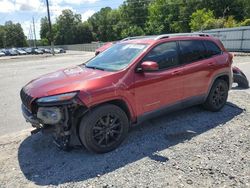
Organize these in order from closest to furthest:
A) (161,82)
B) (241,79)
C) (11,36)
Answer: (161,82) < (241,79) < (11,36)

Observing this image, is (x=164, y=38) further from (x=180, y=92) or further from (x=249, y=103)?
(x=249, y=103)

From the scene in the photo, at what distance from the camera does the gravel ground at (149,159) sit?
11.5ft

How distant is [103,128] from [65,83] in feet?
2.90

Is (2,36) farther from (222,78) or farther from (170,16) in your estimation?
(222,78)

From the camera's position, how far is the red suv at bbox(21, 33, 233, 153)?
3.92 metres

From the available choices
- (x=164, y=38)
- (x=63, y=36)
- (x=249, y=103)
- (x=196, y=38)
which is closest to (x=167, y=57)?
(x=164, y=38)

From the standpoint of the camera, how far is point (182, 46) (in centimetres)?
520

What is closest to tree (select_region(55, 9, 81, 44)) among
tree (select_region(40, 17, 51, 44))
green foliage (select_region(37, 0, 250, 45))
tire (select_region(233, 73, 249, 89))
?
green foliage (select_region(37, 0, 250, 45))

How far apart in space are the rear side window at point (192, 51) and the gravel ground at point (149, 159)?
1231 millimetres

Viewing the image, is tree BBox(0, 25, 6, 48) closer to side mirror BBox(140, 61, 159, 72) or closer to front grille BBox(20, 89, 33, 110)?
front grille BBox(20, 89, 33, 110)

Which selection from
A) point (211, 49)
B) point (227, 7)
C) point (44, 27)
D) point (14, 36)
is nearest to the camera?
point (211, 49)

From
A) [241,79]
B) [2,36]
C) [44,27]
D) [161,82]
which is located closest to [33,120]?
[161,82]

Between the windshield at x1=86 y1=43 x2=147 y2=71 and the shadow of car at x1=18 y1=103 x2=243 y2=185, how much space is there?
50.1 inches

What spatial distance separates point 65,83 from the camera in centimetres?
409
